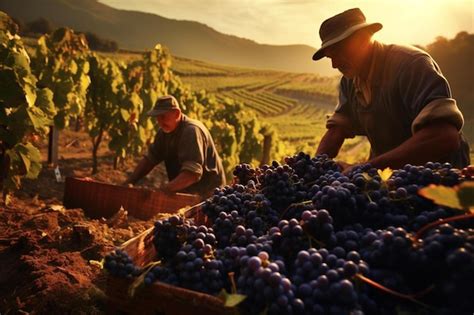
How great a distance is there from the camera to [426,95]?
2578mm

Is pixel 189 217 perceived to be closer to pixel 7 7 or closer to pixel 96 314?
pixel 96 314

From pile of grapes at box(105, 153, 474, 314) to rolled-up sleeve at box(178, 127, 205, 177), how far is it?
2.84 meters

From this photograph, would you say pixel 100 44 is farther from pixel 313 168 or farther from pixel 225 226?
pixel 225 226

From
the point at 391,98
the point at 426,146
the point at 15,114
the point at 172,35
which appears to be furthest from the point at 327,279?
the point at 172,35

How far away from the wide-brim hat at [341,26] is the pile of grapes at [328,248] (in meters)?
1.20

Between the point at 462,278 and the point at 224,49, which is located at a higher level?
the point at 224,49

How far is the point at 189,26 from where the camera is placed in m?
139

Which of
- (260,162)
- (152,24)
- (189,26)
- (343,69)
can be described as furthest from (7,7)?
(343,69)

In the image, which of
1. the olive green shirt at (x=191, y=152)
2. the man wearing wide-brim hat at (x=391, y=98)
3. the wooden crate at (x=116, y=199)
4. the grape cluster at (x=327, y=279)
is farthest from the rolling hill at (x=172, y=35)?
the grape cluster at (x=327, y=279)

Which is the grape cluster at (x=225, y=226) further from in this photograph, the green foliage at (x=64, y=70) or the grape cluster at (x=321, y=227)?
the green foliage at (x=64, y=70)

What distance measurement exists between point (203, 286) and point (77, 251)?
4.46 feet

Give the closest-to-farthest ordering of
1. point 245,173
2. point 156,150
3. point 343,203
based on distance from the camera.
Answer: point 343,203
point 245,173
point 156,150

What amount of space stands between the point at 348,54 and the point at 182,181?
7.61 ft

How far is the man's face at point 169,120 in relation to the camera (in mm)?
4902
